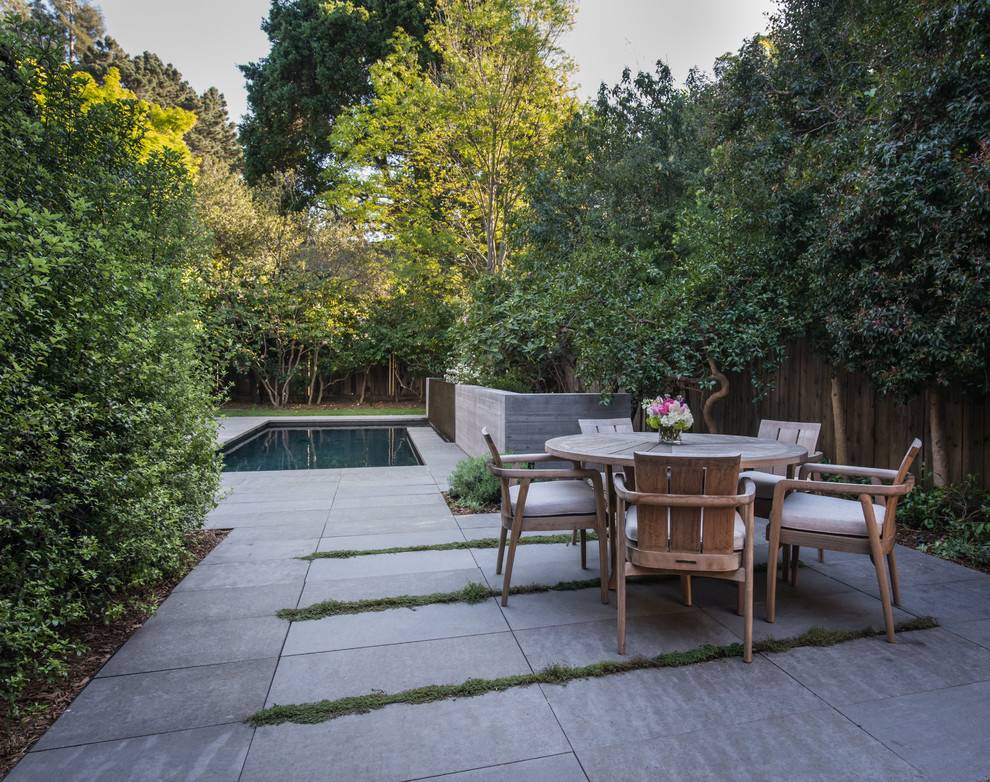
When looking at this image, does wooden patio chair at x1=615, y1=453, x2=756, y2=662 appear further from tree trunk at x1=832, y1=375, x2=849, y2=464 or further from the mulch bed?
tree trunk at x1=832, y1=375, x2=849, y2=464

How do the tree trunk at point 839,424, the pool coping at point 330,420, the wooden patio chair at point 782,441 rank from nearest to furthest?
the wooden patio chair at point 782,441 < the tree trunk at point 839,424 < the pool coping at point 330,420

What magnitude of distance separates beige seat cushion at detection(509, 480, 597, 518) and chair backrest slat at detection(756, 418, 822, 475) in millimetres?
1474

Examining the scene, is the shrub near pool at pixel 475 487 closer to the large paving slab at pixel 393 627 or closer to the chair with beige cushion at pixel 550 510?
the chair with beige cushion at pixel 550 510

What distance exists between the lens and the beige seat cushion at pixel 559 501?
2.80 meters

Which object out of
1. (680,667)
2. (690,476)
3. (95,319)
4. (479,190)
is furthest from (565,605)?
(479,190)

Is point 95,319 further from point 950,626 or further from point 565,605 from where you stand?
point 950,626

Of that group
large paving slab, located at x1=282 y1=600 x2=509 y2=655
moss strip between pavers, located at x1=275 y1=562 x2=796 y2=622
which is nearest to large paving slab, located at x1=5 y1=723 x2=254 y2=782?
large paving slab, located at x1=282 y1=600 x2=509 y2=655

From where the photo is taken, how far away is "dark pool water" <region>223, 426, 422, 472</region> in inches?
298

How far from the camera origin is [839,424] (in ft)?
15.8

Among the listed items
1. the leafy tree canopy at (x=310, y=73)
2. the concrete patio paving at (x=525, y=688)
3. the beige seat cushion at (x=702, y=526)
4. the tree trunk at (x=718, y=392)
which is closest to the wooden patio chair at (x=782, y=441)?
the concrete patio paving at (x=525, y=688)

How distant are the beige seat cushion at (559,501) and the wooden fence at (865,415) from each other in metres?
2.84

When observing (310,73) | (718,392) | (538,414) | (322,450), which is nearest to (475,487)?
(538,414)

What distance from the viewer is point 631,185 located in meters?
9.10

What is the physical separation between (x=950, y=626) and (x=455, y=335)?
6514 mm
